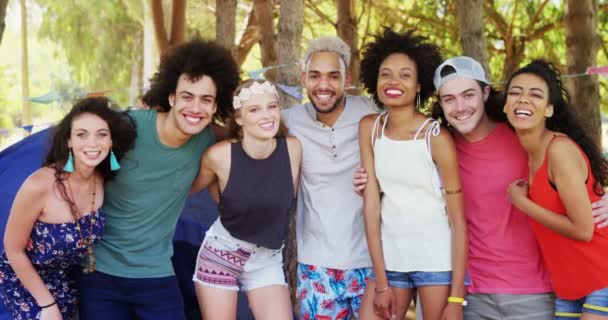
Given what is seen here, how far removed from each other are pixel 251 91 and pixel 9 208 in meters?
1.91

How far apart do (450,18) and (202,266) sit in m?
8.59

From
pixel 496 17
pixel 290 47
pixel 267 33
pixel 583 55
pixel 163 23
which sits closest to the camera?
pixel 290 47

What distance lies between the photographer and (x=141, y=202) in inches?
138

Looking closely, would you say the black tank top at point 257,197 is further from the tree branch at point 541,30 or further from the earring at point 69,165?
the tree branch at point 541,30

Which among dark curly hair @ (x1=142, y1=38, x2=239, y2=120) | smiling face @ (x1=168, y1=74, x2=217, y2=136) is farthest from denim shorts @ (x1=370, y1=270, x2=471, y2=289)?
dark curly hair @ (x1=142, y1=38, x2=239, y2=120)

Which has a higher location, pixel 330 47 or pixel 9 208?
pixel 330 47

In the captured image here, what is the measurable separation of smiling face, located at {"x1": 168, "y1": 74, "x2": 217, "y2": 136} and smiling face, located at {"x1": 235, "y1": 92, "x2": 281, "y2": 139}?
20 cm

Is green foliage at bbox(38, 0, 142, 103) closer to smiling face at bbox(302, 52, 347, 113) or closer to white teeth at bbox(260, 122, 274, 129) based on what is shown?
smiling face at bbox(302, 52, 347, 113)

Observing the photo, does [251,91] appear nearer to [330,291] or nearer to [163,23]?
[330,291]

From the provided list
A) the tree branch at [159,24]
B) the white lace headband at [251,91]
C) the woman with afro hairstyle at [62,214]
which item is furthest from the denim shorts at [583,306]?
the tree branch at [159,24]

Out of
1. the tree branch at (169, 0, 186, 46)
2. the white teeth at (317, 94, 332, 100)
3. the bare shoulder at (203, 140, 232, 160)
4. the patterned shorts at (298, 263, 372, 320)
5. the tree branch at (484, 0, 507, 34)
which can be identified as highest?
the tree branch at (484, 0, 507, 34)

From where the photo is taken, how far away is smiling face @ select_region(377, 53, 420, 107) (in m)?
3.32

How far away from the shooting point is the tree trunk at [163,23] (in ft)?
29.5

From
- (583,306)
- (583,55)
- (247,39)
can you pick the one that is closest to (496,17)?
(583,55)
